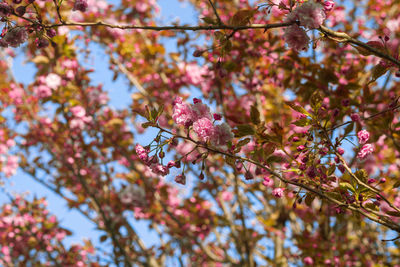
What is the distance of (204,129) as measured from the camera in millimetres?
1178

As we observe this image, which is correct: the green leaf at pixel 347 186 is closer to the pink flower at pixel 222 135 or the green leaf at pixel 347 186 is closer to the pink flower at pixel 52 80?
the pink flower at pixel 222 135

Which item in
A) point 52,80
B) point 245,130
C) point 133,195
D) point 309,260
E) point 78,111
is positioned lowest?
point 245,130

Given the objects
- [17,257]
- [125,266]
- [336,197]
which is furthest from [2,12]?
[17,257]

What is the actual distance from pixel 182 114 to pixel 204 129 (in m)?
0.10

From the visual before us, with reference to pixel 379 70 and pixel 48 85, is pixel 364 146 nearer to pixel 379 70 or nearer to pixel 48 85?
pixel 379 70

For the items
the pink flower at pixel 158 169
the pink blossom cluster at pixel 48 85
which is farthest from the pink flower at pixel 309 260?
the pink blossom cluster at pixel 48 85

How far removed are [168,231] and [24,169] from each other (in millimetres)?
1822

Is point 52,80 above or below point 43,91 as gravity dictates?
above

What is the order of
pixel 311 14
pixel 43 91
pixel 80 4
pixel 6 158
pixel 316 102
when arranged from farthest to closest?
pixel 6 158 < pixel 43 91 < pixel 80 4 < pixel 316 102 < pixel 311 14

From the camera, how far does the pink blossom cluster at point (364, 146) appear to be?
123 cm

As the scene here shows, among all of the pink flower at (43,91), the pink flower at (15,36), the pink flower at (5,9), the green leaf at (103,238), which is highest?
the pink flower at (43,91)

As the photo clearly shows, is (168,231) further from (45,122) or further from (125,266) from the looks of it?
(45,122)

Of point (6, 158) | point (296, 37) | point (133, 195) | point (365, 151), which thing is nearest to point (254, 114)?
point (296, 37)

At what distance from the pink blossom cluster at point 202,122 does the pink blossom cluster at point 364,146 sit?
0.45 meters
